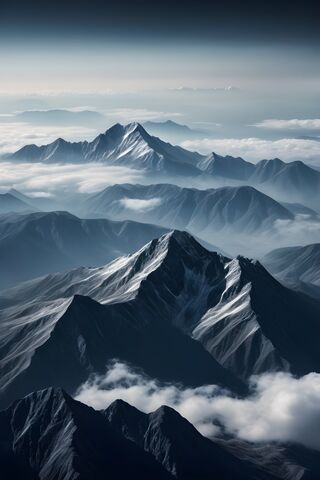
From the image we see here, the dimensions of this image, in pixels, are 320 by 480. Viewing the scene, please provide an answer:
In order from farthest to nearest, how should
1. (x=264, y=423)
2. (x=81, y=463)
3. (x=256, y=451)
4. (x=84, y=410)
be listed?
(x=264, y=423), (x=256, y=451), (x=84, y=410), (x=81, y=463)

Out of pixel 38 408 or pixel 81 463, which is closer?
pixel 81 463

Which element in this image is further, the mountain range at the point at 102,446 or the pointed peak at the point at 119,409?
the pointed peak at the point at 119,409

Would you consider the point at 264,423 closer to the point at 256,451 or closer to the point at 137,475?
the point at 256,451

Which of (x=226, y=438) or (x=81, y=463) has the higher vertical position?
(x=81, y=463)

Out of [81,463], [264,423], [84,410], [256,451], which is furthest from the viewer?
[264,423]

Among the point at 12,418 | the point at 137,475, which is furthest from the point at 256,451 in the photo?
the point at 12,418

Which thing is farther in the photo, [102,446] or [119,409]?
[119,409]

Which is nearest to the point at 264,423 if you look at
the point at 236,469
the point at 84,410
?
the point at 236,469

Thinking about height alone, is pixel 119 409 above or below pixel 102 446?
above

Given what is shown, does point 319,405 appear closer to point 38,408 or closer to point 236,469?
point 236,469

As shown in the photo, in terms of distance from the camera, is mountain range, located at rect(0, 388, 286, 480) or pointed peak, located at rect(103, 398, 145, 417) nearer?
mountain range, located at rect(0, 388, 286, 480)
